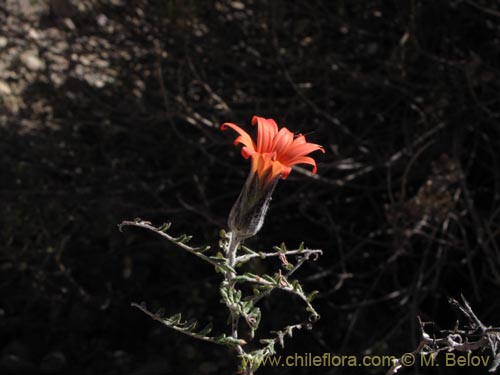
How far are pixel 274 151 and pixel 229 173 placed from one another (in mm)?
1959

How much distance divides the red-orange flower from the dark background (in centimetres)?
144

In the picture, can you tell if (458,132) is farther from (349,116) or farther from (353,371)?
(353,371)

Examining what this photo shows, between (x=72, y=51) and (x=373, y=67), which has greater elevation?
(x=373, y=67)

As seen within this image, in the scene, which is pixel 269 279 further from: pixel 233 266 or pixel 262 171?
pixel 262 171

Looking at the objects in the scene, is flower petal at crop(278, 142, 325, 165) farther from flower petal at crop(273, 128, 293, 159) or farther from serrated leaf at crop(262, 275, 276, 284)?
serrated leaf at crop(262, 275, 276, 284)

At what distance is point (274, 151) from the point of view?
1.39m

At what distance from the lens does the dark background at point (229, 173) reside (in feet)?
9.85

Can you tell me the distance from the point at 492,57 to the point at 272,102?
1.15 meters

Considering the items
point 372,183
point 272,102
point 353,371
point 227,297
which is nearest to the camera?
point 227,297

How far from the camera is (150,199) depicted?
3.35m

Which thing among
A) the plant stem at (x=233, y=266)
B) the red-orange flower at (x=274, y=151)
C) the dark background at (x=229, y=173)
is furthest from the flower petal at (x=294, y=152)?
the dark background at (x=229, y=173)

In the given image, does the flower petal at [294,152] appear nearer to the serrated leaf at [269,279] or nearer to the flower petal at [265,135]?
the flower petal at [265,135]

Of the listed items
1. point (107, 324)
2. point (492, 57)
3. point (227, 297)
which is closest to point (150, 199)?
point (107, 324)

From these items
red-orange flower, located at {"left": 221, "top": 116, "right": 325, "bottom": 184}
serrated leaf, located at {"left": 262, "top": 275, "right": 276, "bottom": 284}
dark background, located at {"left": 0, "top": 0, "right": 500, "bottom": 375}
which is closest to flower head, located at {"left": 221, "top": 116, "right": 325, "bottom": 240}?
red-orange flower, located at {"left": 221, "top": 116, "right": 325, "bottom": 184}
